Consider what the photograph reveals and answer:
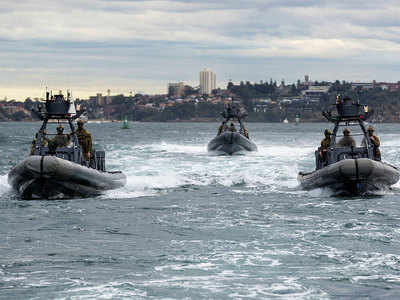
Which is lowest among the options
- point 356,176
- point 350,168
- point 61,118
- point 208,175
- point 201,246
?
point 208,175

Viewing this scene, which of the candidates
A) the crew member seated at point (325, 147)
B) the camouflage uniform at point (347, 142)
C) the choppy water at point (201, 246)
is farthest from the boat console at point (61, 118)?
the camouflage uniform at point (347, 142)

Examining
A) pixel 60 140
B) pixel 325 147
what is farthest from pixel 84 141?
pixel 325 147

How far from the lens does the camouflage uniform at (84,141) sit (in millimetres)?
23172

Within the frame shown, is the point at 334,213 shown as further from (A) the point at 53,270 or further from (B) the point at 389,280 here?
(A) the point at 53,270

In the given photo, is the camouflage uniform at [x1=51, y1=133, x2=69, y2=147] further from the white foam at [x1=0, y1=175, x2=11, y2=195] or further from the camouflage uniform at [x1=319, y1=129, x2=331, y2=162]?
the camouflage uniform at [x1=319, y1=129, x2=331, y2=162]

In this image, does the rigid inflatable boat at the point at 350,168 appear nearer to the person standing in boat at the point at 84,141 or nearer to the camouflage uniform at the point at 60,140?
the person standing in boat at the point at 84,141

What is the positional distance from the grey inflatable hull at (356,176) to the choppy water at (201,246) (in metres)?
0.41

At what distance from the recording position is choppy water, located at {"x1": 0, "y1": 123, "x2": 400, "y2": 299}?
10.9m

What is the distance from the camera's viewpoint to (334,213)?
62.4ft

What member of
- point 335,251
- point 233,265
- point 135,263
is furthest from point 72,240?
point 335,251

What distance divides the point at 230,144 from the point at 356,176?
91.6 feet

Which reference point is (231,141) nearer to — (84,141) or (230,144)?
(230,144)

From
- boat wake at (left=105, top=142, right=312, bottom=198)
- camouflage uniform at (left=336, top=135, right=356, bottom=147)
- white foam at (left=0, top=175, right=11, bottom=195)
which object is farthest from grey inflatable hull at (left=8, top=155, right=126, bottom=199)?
camouflage uniform at (left=336, top=135, right=356, bottom=147)

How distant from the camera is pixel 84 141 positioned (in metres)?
23.3
